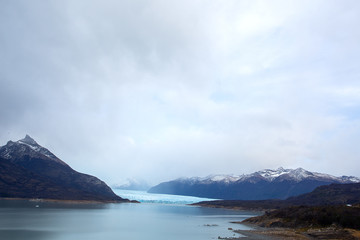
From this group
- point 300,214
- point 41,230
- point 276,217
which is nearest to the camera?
point 41,230

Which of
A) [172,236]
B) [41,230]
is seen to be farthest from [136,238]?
[41,230]

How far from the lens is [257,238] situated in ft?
218

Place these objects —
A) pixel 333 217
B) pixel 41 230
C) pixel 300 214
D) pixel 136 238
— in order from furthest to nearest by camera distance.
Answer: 1. pixel 300 214
2. pixel 333 217
3. pixel 41 230
4. pixel 136 238

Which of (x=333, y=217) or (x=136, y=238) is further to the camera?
(x=333, y=217)

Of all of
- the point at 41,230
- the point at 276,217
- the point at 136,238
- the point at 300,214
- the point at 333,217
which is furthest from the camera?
the point at 276,217

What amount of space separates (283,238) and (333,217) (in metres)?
21.0

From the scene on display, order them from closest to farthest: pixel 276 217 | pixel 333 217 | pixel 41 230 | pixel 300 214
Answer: pixel 41 230
pixel 333 217
pixel 300 214
pixel 276 217

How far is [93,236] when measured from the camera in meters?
65.2

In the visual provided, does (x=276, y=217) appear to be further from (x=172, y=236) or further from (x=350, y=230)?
(x=172, y=236)

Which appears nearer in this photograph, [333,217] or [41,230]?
[41,230]

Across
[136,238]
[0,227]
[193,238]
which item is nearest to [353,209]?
[193,238]

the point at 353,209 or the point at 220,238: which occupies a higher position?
the point at 353,209

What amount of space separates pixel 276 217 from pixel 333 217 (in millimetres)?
27502

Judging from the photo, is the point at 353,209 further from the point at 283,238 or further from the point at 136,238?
the point at 136,238
